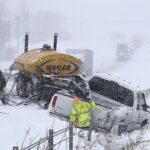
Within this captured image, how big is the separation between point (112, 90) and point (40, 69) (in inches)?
146

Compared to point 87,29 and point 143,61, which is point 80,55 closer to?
point 143,61

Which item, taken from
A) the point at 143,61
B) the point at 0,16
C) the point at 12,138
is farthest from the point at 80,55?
the point at 0,16

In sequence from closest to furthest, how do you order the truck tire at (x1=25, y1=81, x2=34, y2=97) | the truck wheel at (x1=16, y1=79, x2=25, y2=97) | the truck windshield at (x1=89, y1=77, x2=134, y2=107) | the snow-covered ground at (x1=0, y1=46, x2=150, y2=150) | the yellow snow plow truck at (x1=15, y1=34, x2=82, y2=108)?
the snow-covered ground at (x1=0, y1=46, x2=150, y2=150) → the truck windshield at (x1=89, y1=77, x2=134, y2=107) → the yellow snow plow truck at (x1=15, y1=34, x2=82, y2=108) → the truck tire at (x1=25, y1=81, x2=34, y2=97) → the truck wheel at (x1=16, y1=79, x2=25, y2=97)

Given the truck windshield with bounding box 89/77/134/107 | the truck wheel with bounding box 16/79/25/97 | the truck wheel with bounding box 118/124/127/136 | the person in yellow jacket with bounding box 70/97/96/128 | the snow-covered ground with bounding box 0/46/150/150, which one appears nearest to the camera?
the snow-covered ground with bounding box 0/46/150/150

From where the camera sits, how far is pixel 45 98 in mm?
17281

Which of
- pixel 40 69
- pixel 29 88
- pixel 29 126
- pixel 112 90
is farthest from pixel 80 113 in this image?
pixel 29 88

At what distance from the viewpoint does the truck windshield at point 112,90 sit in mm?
15516

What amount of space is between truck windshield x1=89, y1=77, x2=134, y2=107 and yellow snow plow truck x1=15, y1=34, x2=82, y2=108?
1687 mm

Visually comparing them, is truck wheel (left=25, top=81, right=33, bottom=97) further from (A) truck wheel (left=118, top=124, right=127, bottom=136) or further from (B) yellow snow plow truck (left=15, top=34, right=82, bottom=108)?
(A) truck wheel (left=118, top=124, right=127, bottom=136)

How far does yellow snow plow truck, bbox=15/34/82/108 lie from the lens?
17802mm

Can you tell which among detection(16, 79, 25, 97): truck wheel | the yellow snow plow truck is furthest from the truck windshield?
detection(16, 79, 25, 97): truck wheel

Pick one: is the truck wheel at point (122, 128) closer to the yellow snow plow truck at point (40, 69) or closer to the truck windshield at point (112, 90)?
the truck windshield at point (112, 90)

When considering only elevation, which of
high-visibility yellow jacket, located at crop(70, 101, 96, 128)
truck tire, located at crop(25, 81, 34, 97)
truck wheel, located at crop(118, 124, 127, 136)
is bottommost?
truck wheel, located at crop(118, 124, 127, 136)

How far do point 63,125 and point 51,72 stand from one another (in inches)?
248
